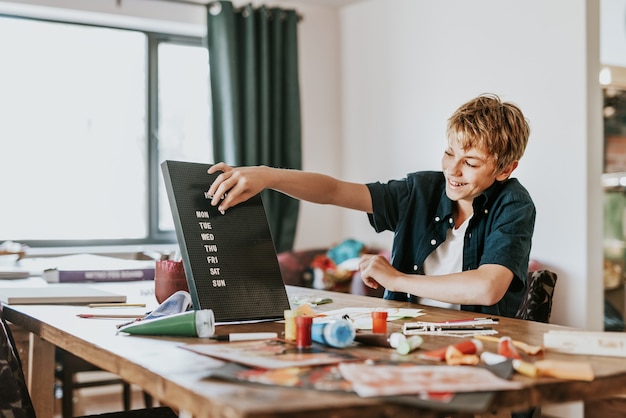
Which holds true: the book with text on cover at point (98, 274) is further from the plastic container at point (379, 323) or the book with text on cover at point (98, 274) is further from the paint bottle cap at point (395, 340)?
the paint bottle cap at point (395, 340)

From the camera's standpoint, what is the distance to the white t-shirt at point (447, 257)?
2.05 metres

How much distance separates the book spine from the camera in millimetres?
2533

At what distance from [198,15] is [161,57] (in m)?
0.34

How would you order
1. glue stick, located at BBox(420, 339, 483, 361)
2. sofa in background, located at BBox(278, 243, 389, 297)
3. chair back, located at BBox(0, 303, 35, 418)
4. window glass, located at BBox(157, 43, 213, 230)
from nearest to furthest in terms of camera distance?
glue stick, located at BBox(420, 339, 483, 361) → chair back, located at BBox(0, 303, 35, 418) → sofa in background, located at BBox(278, 243, 389, 297) → window glass, located at BBox(157, 43, 213, 230)

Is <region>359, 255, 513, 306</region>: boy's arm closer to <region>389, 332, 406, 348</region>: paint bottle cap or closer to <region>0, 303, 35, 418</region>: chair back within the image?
<region>389, 332, 406, 348</region>: paint bottle cap

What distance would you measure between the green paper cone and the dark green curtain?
340cm

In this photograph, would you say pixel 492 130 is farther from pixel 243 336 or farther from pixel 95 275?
pixel 95 275

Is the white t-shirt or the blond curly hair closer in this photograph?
the blond curly hair

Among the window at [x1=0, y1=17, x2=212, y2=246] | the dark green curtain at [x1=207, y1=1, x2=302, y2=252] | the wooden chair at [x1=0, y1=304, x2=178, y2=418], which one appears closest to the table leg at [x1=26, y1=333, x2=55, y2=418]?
the wooden chair at [x1=0, y1=304, x2=178, y2=418]

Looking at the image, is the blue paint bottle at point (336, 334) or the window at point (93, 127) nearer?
the blue paint bottle at point (336, 334)

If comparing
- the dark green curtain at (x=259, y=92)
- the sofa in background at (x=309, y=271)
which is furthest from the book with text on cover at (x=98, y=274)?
the dark green curtain at (x=259, y=92)

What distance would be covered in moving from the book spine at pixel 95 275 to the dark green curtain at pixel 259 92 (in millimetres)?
2148

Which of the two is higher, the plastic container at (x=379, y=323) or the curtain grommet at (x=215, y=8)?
the curtain grommet at (x=215, y=8)

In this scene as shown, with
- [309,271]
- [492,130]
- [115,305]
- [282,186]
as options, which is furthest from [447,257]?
[309,271]
